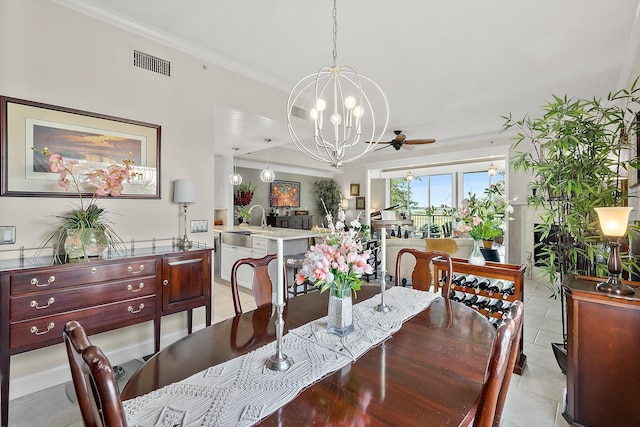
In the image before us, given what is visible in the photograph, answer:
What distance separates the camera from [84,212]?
2.28 metres

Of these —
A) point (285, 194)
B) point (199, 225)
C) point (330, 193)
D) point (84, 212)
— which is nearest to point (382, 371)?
point (84, 212)

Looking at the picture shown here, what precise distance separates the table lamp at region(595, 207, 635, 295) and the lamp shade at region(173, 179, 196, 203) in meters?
3.05

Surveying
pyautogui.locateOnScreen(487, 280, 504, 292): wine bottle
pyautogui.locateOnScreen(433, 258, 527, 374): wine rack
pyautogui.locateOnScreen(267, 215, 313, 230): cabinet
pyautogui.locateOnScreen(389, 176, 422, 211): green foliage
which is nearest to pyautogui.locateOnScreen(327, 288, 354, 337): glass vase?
pyautogui.locateOnScreen(433, 258, 527, 374): wine rack

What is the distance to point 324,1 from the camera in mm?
2285

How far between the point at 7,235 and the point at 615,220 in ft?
12.6

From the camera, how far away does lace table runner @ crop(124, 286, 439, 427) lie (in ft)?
2.81

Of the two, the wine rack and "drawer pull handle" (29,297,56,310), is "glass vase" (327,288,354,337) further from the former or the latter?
"drawer pull handle" (29,297,56,310)

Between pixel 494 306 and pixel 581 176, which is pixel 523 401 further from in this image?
pixel 581 176

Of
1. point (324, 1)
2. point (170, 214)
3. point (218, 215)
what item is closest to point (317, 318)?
point (170, 214)

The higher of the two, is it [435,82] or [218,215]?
[435,82]

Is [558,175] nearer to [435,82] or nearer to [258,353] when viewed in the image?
[435,82]

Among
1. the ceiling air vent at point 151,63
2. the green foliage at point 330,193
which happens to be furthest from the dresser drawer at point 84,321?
the green foliage at point 330,193

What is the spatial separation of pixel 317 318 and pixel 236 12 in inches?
94.9

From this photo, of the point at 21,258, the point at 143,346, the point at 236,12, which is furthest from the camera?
the point at 143,346
